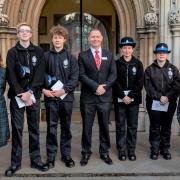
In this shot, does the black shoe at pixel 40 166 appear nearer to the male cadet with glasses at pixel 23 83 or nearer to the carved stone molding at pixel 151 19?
the male cadet with glasses at pixel 23 83

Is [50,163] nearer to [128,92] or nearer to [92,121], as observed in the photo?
[92,121]

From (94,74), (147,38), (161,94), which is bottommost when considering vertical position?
(161,94)

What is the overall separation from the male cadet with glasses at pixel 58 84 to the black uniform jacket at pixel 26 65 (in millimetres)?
177

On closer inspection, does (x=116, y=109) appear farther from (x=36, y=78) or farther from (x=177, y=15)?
(x=177, y=15)

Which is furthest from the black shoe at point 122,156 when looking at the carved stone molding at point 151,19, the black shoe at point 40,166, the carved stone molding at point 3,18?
the carved stone molding at point 3,18

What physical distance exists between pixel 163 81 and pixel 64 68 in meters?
1.44

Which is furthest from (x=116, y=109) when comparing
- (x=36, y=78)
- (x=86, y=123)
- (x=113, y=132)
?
(x=113, y=132)

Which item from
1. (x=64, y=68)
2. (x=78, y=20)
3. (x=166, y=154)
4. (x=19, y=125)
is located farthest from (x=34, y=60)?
(x=78, y=20)

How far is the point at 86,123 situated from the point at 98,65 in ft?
2.69

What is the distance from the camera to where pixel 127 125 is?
5.65 meters

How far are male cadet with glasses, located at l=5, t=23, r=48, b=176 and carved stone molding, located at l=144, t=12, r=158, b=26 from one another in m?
2.73

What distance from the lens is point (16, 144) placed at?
5.04 metres

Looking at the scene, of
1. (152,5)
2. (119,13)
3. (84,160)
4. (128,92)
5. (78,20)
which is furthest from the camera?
(78,20)

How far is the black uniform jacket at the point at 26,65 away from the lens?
4.83 m
